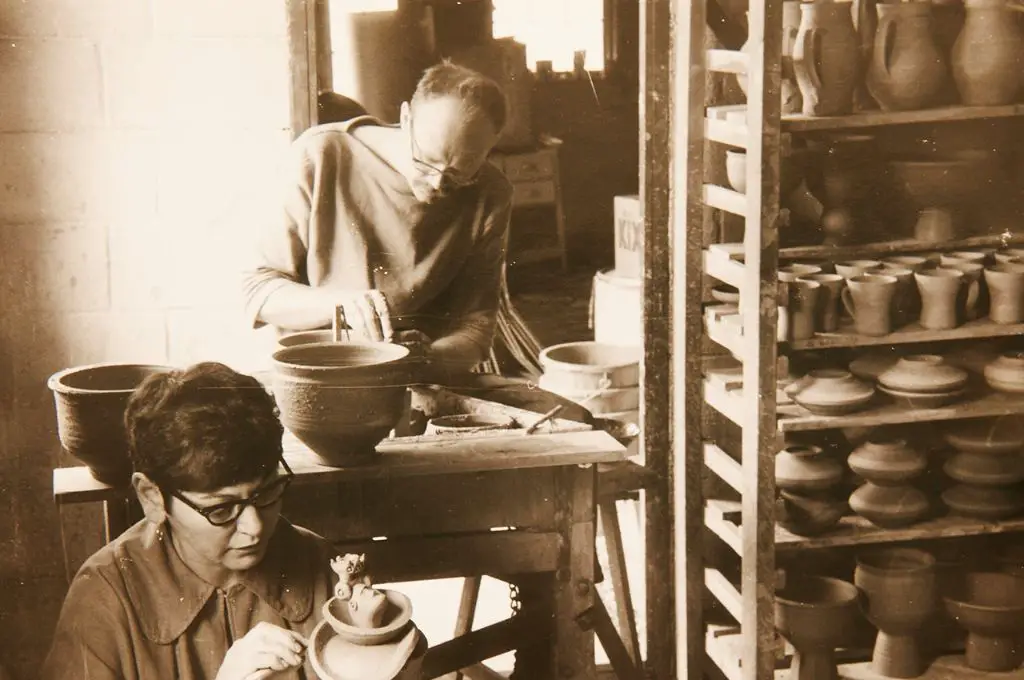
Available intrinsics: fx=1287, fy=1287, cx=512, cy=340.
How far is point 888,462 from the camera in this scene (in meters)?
3.72

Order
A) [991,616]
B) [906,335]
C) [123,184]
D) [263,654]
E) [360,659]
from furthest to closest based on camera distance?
[991,616] → [906,335] → [123,184] → [263,654] → [360,659]

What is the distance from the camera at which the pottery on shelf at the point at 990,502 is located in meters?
3.72

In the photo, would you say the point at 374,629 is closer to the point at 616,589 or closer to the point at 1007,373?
the point at 616,589

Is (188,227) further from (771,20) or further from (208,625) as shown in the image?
(771,20)

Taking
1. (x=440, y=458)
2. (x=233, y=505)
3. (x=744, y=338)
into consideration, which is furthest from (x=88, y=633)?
(x=744, y=338)

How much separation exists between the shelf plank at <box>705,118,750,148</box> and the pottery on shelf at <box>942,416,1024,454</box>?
3.83ft

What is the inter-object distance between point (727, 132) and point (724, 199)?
17 centimetres

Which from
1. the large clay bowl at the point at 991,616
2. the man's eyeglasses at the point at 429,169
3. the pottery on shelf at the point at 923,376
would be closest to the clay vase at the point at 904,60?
the pottery on shelf at the point at 923,376

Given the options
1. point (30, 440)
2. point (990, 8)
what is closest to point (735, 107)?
point (990, 8)

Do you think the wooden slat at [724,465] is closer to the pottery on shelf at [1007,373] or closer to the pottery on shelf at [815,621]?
the pottery on shelf at [815,621]

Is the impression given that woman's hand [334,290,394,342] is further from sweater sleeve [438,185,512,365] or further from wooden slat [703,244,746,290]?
wooden slat [703,244,746,290]

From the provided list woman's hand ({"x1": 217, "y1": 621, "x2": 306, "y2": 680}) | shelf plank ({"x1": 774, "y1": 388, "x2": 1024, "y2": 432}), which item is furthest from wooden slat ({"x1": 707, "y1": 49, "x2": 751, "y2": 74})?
woman's hand ({"x1": 217, "y1": 621, "x2": 306, "y2": 680})

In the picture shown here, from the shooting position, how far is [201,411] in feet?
7.14

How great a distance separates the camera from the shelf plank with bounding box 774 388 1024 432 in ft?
11.7
